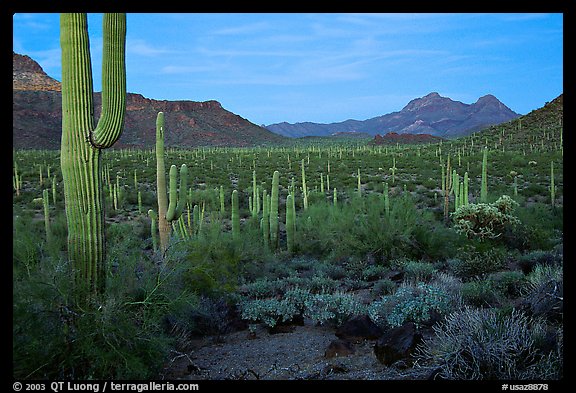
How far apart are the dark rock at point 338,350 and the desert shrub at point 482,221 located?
25.7 feet

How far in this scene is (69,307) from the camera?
15.7 ft

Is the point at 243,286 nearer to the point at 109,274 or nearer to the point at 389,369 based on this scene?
the point at 109,274

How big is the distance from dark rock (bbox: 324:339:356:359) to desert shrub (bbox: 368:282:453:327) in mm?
866

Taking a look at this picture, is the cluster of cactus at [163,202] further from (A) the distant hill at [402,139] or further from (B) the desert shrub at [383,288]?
(A) the distant hill at [402,139]

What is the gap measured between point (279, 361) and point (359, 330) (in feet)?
3.88

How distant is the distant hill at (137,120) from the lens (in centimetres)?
7725

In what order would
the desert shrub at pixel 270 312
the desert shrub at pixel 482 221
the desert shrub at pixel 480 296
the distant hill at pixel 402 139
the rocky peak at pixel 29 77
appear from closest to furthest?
the desert shrub at pixel 270 312, the desert shrub at pixel 480 296, the desert shrub at pixel 482 221, the rocky peak at pixel 29 77, the distant hill at pixel 402 139

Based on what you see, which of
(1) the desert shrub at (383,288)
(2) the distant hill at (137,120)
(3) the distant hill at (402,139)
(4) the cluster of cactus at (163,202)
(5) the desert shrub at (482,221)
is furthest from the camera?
(3) the distant hill at (402,139)

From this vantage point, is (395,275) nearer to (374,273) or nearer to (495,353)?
(374,273)

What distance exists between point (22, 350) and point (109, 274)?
56.6 inches

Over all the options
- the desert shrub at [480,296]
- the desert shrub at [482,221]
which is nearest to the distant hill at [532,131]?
the desert shrub at [482,221]

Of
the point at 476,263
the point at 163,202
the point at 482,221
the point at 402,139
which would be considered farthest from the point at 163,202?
the point at 402,139

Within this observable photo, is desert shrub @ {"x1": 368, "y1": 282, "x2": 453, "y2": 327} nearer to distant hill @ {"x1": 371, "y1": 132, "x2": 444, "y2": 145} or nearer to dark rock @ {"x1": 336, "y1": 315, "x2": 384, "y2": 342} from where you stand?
dark rock @ {"x1": 336, "y1": 315, "x2": 384, "y2": 342}
